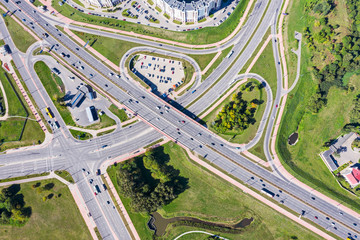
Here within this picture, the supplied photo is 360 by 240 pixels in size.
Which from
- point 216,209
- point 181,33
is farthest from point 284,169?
point 181,33

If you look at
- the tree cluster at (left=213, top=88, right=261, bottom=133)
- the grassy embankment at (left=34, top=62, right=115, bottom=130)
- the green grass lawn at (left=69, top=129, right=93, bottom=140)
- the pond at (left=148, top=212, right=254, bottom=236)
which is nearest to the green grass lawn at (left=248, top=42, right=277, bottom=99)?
the tree cluster at (left=213, top=88, right=261, bottom=133)

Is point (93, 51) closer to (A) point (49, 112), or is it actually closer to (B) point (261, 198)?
(A) point (49, 112)

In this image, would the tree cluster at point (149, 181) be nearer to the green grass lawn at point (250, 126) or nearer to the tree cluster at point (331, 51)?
the green grass lawn at point (250, 126)

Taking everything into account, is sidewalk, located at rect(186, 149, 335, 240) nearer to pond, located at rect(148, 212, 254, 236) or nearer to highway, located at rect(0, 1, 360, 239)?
highway, located at rect(0, 1, 360, 239)

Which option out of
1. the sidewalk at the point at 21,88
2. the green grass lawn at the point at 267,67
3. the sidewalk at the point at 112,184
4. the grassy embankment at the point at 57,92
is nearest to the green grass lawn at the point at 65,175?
the sidewalk at the point at 112,184

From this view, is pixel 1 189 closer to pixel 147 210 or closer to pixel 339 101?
pixel 147 210
